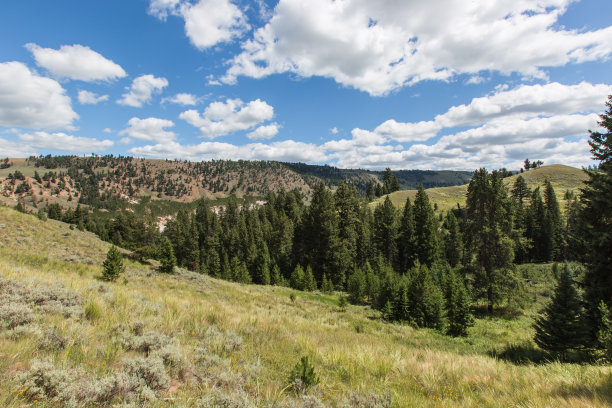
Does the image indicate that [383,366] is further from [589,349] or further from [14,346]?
[589,349]

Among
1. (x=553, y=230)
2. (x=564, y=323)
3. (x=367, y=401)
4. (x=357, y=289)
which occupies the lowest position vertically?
(x=357, y=289)

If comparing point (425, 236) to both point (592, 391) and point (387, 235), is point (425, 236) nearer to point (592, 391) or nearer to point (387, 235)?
point (387, 235)

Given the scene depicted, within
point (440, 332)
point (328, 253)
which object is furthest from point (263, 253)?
point (440, 332)

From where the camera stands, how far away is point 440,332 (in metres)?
18.8

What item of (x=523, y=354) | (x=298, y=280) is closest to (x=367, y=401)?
(x=523, y=354)

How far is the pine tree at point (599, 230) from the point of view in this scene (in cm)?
1318

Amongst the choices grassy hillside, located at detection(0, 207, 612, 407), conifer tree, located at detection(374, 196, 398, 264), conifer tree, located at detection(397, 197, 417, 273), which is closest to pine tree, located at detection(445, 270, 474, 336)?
grassy hillside, located at detection(0, 207, 612, 407)

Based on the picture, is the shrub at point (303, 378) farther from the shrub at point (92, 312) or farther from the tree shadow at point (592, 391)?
the shrub at point (92, 312)

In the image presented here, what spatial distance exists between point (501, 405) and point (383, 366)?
7.61ft

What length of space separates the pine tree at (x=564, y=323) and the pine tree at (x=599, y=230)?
108cm

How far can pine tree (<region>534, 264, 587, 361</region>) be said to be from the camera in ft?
39.0

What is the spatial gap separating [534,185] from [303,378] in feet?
533

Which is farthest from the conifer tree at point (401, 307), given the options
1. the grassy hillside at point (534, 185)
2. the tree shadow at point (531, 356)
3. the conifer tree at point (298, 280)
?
the grassy hillside at point (534, 185)

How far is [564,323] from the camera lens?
12039 millimetres
